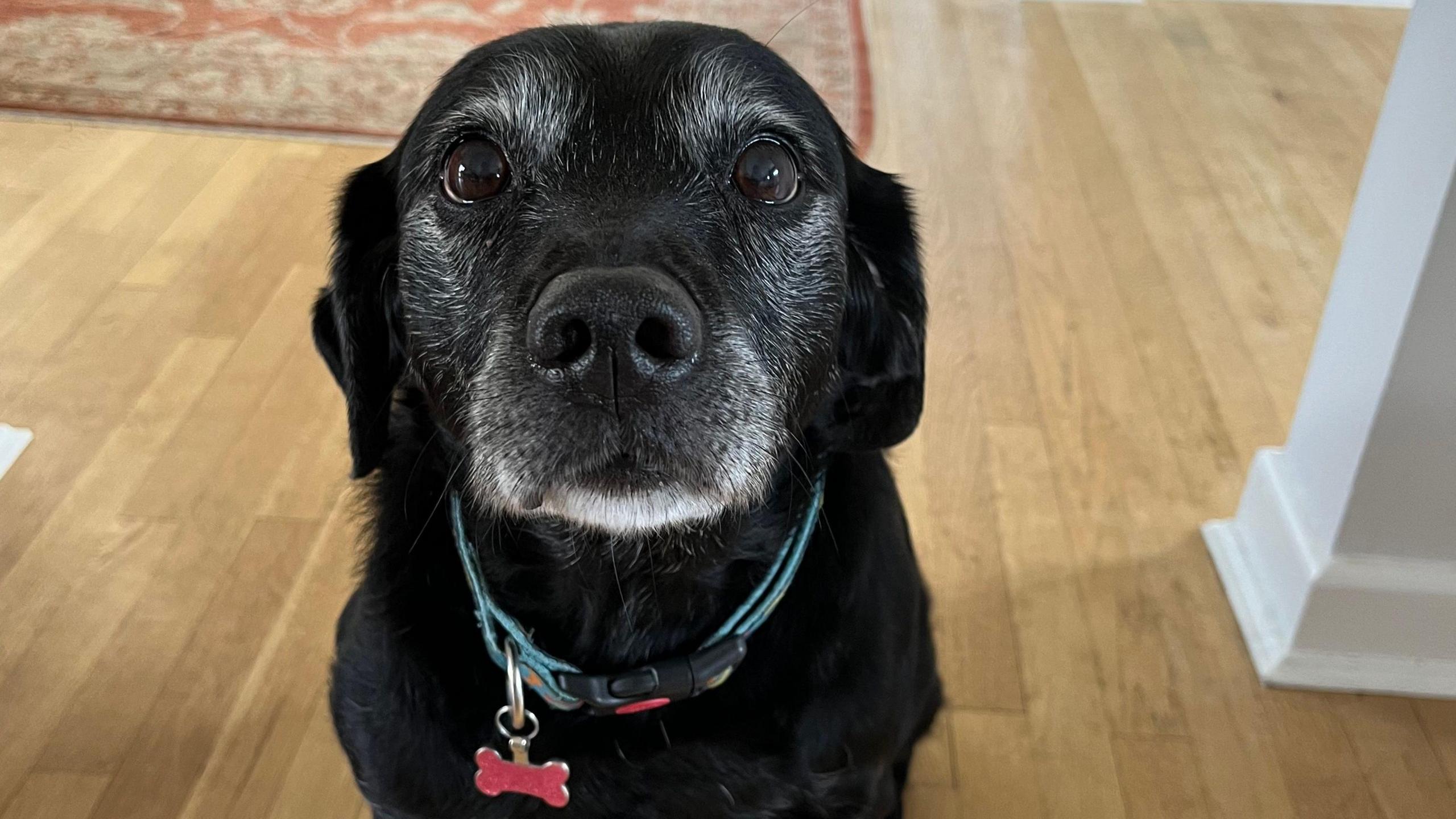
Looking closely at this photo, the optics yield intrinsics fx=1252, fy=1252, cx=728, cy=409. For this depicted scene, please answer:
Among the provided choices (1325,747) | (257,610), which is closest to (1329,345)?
(1325,747)

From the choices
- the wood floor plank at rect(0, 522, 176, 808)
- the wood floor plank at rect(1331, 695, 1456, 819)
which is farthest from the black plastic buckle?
the wood floor plank at rect(1331, 695, 1456, 819)

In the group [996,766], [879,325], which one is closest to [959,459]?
[996,766]

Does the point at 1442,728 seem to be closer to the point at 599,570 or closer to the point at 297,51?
the point at 599,570

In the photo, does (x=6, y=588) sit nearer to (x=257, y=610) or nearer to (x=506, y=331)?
(x=257, y=610)

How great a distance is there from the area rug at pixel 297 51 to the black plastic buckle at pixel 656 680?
8.84ft

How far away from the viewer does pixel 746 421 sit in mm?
1224

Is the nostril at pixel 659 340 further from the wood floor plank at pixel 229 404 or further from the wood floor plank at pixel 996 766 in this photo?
the wood floor plank at pixel 229 404

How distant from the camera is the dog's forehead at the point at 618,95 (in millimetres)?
1276

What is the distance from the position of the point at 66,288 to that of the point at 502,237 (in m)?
2.18

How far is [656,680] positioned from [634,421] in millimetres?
341

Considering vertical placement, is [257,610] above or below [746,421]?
below

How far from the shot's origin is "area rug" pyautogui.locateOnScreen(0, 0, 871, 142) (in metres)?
3.87

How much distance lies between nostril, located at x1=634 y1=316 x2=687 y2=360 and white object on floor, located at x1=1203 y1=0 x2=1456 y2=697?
119 centimetres

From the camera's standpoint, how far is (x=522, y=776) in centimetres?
138
